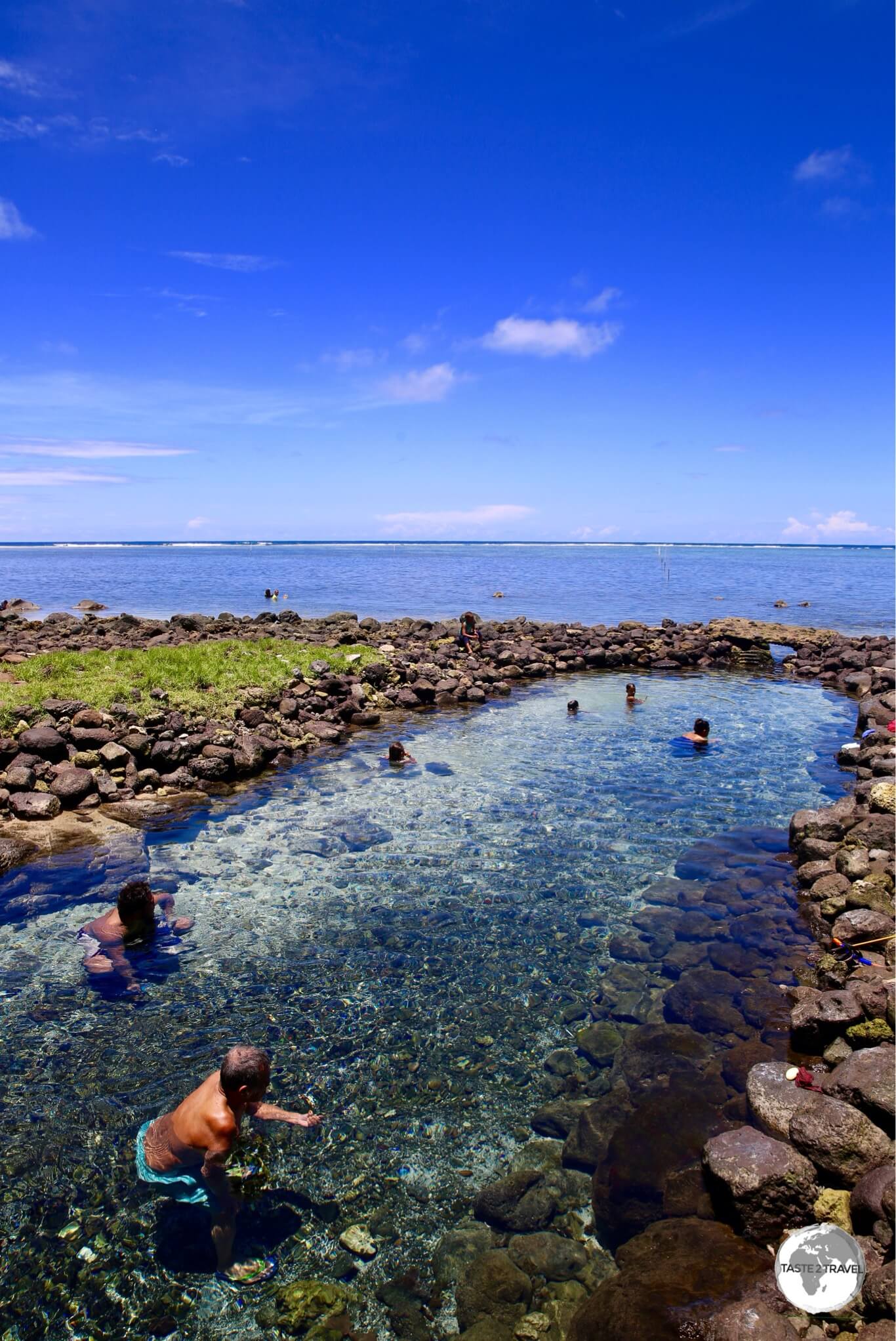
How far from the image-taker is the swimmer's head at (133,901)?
11.0 meters

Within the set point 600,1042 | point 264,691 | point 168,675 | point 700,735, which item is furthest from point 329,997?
point 700,735

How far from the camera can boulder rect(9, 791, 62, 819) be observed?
52.4ft

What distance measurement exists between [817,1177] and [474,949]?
556 centimetres

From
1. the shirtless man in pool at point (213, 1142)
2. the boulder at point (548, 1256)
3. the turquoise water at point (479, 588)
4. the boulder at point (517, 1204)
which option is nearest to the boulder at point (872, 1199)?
the boulder at point (548, 1256)

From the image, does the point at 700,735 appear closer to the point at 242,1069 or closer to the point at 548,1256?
the point at 548,1256

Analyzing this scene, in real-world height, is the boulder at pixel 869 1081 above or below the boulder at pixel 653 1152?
above

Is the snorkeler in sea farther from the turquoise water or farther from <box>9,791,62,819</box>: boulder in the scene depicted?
the turquoise water

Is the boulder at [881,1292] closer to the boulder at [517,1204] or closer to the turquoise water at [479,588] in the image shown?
the boulder at [517,1204]

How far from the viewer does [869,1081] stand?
24.3 feet

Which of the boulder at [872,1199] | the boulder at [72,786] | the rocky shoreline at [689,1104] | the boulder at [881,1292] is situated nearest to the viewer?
the boulder at [881,1292]

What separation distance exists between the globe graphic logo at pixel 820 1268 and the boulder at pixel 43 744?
17.3m

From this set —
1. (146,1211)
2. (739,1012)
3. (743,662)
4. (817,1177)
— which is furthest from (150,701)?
(743,662)

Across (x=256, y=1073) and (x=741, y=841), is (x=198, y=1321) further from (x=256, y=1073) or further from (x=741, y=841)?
(x=741, y=841)

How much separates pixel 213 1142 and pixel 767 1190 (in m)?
5.08
